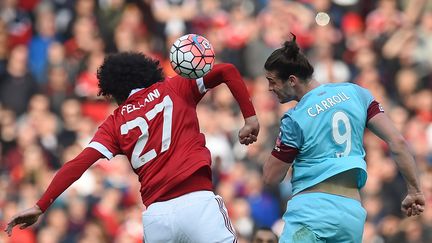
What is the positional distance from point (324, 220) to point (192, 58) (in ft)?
5.15

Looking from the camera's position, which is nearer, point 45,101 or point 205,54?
point 205,54

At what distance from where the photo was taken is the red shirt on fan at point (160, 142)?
8.41 m

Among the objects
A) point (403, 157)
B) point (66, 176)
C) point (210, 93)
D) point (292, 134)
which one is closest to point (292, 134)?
point (292, 134)

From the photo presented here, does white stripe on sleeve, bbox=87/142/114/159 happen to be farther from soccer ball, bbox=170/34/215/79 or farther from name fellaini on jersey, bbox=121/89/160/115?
soccer ball, bbox=170/34/215/79

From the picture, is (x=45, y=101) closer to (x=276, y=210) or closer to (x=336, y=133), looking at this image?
(x=276, y=210)

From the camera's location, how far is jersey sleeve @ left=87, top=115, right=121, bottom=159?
849 centimetres

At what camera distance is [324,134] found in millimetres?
7938

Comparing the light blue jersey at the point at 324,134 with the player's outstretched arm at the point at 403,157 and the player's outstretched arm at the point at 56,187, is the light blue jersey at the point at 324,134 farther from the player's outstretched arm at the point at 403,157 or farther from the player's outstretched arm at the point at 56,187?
the player's outstretched arm at the point at 56,187

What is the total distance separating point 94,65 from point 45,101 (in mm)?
970

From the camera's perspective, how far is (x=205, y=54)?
8.58 meters

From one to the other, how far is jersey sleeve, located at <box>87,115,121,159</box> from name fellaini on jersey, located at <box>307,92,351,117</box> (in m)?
1.51

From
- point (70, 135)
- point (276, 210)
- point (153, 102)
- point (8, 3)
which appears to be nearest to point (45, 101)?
point (70, 135)

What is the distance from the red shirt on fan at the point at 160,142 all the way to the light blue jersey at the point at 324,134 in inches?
26.8

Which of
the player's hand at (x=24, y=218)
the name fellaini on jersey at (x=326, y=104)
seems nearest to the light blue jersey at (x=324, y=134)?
the name fellaini on jersey at (x=326, y=104)
